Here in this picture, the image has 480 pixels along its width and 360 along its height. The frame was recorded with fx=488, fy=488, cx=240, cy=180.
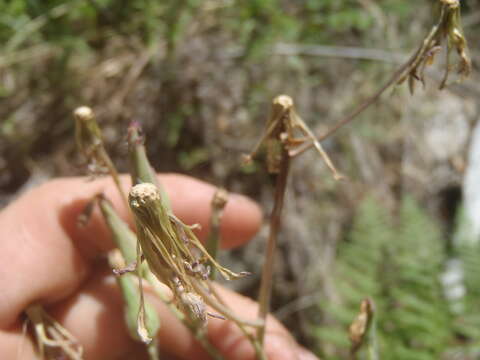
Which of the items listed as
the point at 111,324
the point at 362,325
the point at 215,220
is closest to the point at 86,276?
the point at 111,324

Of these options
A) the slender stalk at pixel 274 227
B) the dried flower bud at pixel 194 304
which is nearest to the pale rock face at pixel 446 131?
the slender stalk at pixel 274 227

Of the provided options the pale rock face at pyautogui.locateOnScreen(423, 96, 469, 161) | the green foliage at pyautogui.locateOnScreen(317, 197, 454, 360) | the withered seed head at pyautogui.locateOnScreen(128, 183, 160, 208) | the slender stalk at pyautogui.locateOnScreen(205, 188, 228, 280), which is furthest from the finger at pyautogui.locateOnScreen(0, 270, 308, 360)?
the pale rock face at pyautogui.locateOnScreen(423, 96, 469, 161)

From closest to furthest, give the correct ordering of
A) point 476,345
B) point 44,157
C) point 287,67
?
point 476,345
point 44,157
point 287,67

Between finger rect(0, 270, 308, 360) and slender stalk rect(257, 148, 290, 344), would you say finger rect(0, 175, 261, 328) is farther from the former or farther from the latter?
slender stalk rect(257, 148, 290, 344)

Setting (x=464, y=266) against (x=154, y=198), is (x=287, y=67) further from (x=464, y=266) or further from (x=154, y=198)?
(x=154, y=198)

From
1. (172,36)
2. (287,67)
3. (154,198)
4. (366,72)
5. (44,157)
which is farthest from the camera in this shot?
(366,72)

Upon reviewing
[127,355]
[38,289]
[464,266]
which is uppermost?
[38,289]

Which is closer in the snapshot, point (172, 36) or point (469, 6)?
point (172, 36)

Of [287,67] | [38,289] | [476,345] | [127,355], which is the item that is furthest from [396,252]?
[38,289]
